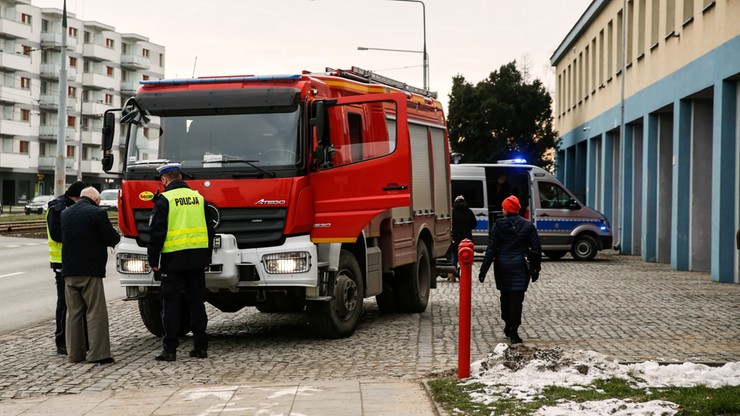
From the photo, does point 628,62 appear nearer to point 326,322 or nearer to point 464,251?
point 326,322

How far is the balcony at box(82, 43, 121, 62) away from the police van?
7759 centimetres

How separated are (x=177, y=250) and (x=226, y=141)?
4.90 feet

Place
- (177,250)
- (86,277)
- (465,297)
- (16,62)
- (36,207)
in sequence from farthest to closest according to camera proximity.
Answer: (16,62) → (36,207) → (177,250) → (86,277) → (465,297)

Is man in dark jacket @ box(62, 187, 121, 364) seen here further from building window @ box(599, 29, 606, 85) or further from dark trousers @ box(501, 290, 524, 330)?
building window @ box(599, 29, 606, 85)

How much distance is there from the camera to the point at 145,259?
1170cm

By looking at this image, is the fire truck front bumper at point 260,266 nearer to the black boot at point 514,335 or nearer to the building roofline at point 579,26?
the black boot at point 514,335

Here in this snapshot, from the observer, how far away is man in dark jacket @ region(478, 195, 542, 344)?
12.1 metres

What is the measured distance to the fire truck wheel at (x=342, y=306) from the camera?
12.1 m

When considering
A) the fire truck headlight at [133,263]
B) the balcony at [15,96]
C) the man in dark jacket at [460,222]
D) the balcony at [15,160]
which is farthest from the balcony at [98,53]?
the fire truck headlight at [133,263]

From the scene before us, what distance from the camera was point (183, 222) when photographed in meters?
10.8

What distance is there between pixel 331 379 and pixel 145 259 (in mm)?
3287

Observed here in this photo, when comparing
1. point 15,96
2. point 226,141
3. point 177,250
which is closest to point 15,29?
point 15,96

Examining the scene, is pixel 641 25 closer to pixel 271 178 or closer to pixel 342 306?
pixel 342 306

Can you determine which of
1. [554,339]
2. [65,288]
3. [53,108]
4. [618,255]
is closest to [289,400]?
[65,288]
